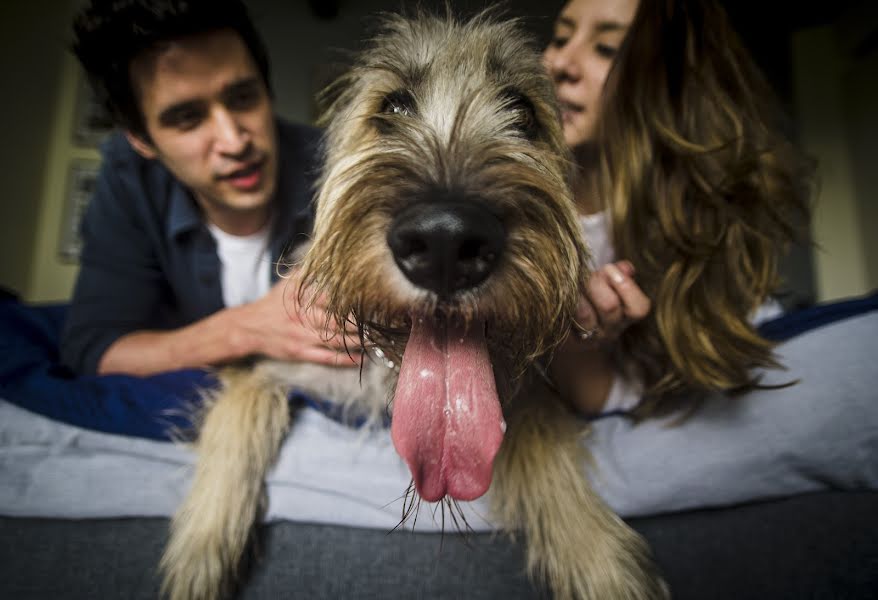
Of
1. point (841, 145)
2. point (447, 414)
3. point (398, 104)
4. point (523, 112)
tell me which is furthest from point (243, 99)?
point (841, 145)

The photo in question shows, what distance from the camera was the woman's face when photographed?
60.0 inches

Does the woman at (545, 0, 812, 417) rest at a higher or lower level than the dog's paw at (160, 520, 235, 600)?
higher

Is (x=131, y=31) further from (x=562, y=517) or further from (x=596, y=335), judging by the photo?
(x=562, y=517)

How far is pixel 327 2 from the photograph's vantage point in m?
1.55

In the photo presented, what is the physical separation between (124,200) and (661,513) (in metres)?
2.25

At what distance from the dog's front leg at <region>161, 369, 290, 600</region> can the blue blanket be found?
0.31ft

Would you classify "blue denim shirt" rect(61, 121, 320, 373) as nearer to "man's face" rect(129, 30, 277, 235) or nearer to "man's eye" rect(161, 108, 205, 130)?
"man's face" rect(129, 30, 277, 235)

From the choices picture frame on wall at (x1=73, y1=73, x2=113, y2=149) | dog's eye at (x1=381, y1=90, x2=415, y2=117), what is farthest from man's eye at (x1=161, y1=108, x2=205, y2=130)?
picture frame on wall at (x1=73, y1=73, x2=113, y2=149)

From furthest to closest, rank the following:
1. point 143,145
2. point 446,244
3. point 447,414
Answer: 1. point 143,145
2. point 447,414
3. point 446,244

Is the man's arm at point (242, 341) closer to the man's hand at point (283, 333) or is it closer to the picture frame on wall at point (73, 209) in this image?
the man's hand at point (283, 333)

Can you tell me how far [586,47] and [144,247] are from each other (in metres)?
1.87

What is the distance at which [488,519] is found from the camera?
3.67 feet

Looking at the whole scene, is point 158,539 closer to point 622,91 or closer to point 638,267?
point 638,267

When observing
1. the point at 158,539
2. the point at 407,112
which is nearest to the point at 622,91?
the point at 407,112
